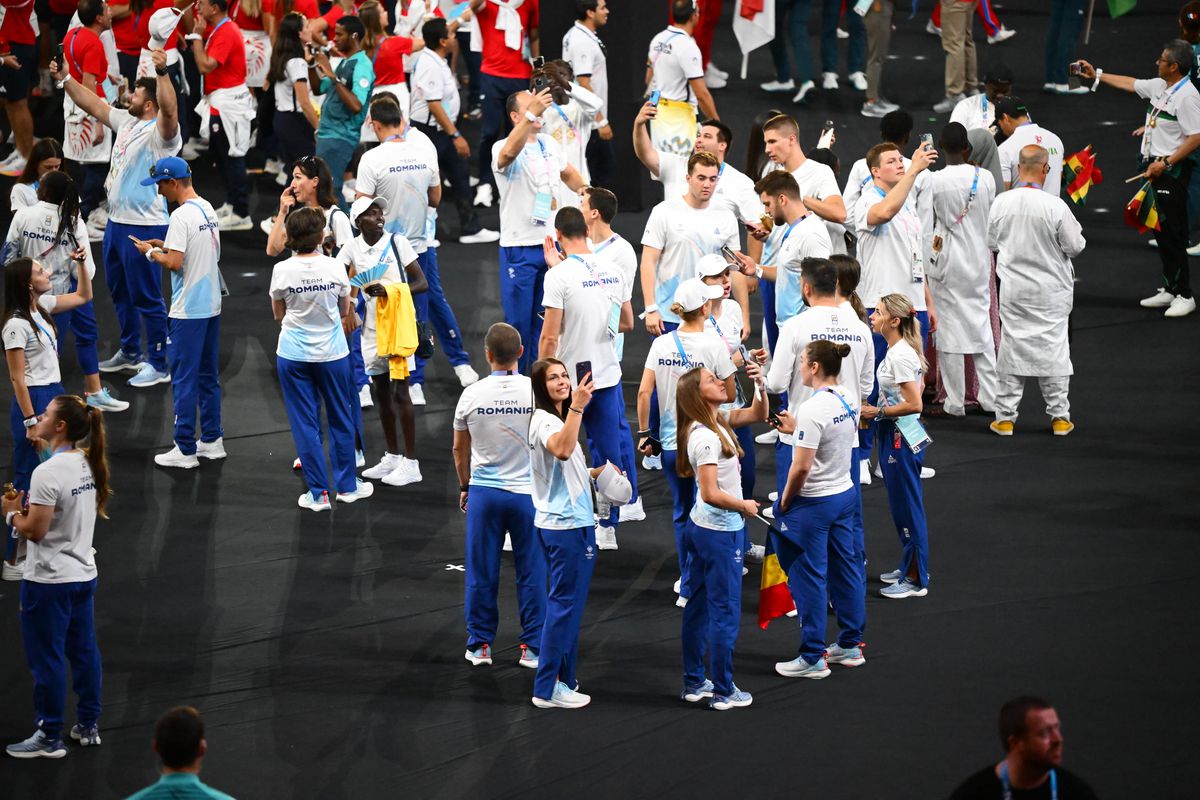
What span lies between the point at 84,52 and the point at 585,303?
6.59 m

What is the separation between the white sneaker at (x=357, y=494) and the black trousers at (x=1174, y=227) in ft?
21.5

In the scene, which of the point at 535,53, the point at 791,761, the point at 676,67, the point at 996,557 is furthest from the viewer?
the point at 535,53

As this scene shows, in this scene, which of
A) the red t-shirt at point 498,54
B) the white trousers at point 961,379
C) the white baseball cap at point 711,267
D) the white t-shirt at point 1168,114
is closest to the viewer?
the white baseball cap at point 711,267

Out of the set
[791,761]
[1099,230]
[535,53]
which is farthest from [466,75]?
[791,761]

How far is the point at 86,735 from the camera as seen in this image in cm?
636

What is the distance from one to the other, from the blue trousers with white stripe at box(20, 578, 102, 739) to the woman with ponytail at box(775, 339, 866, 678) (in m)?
3.01

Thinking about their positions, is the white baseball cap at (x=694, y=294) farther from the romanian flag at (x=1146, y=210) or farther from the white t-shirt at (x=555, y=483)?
the romanian flag at (x=1146, y=210)

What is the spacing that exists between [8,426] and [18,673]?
3.45 meters

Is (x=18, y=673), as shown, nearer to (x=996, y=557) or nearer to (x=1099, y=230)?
(x=996, y=557)

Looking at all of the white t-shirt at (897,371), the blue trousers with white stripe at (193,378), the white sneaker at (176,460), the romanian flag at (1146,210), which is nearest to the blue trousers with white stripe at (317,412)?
the blue trousers with white stripe at (193,378)

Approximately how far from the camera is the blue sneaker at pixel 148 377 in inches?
416

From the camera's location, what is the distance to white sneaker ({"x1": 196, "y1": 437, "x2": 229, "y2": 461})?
9.51 m

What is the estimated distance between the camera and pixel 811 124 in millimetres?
15281

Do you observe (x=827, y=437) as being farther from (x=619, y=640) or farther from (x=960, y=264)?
(x=960, y=264)
